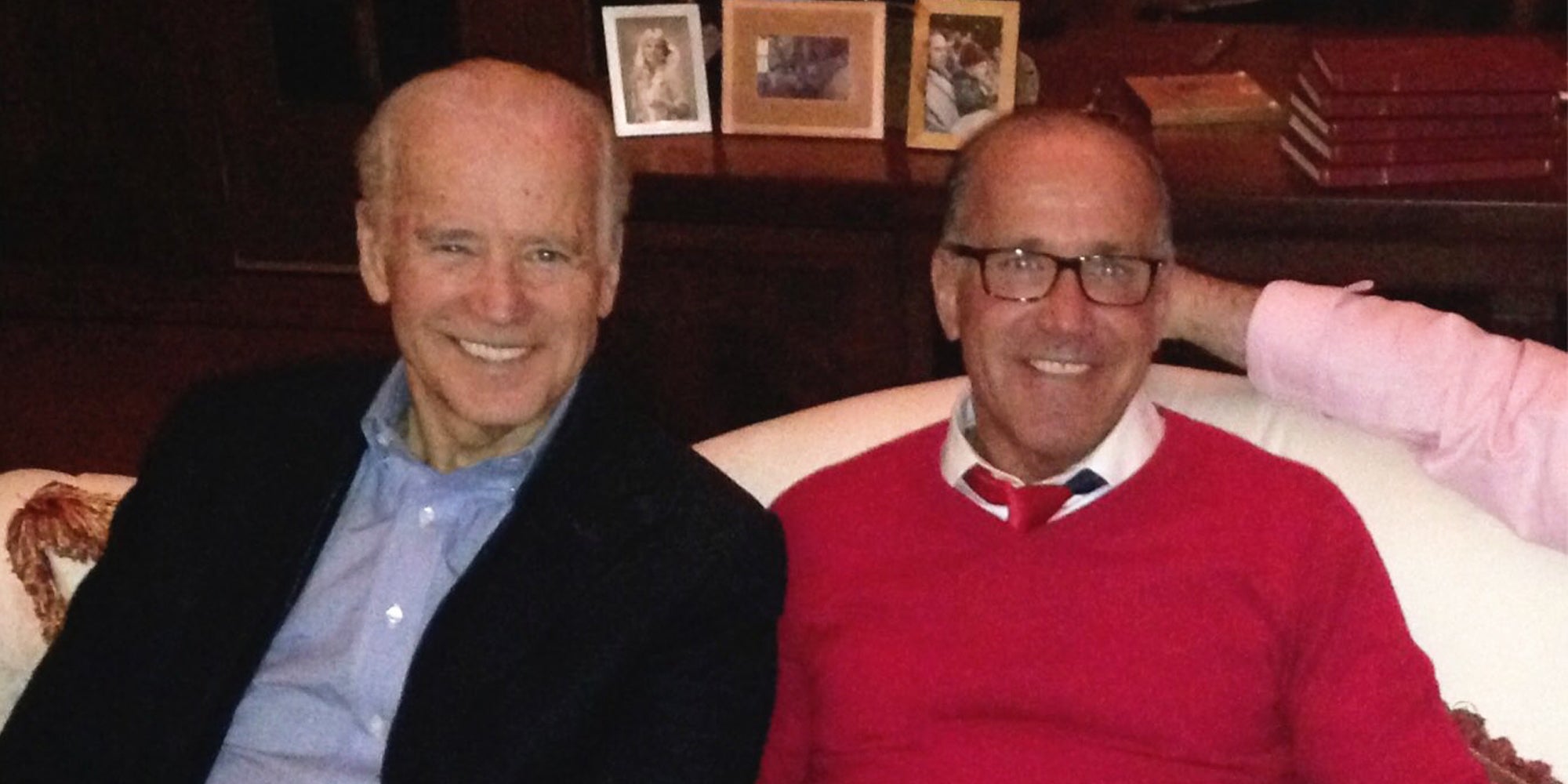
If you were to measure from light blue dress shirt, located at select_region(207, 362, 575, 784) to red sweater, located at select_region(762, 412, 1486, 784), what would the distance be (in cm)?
41

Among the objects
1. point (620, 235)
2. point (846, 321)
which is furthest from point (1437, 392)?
point (846, 321)

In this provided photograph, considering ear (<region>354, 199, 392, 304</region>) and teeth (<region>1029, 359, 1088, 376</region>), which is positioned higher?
ear (<region>354, 199, 392, 304</region>)

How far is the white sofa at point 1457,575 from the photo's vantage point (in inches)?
64.4

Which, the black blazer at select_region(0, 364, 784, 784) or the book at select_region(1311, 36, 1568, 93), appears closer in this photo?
the black blazer at select_region(0, 364, 784, 784)

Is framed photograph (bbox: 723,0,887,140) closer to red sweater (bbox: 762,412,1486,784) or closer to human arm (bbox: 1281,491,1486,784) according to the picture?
red sweater (bbox: 762,412,1486,784)

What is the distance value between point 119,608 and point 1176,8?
3.67m

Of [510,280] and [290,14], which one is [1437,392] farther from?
[290,14]

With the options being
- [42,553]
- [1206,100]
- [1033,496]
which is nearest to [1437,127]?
Result: [1206,100]

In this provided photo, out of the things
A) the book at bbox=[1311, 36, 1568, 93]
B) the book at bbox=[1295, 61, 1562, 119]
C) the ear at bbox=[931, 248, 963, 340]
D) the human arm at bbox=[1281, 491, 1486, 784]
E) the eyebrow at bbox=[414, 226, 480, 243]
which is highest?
the book at bbox=[1311, 36, 1568, 93]

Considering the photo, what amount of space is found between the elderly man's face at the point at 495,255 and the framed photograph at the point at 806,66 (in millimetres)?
1197

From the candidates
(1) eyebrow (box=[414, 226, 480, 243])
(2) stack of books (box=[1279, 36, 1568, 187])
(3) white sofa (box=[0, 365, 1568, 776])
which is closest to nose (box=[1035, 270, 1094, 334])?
(3) white sofa (box=[0, 365, 1568, 776])

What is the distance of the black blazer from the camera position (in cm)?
150

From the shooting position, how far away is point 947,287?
173 centimetres

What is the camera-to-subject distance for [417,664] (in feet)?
4.95
